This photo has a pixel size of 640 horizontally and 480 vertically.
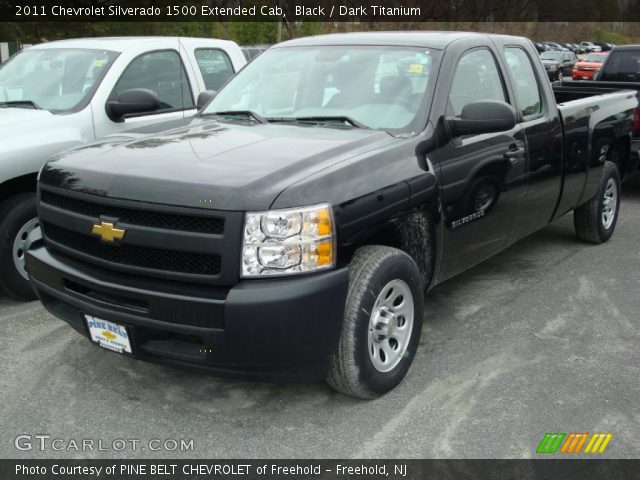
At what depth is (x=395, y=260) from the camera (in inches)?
139

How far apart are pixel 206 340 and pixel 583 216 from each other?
458 cm

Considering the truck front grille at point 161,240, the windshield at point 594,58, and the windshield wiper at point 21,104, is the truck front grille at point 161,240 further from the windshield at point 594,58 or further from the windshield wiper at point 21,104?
the windshield at point 594,58

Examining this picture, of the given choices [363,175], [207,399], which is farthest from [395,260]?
[207,399]

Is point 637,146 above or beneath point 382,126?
beneath

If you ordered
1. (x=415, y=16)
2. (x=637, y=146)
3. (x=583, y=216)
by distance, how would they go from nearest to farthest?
1. (x=583, y=216)
2. (x=637, y=146)
3. (x=415, y=16)

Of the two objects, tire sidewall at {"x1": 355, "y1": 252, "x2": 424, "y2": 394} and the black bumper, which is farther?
tire sidewall at {"x1": 355, "y1": 252, "x2": 424, "y2": 394}

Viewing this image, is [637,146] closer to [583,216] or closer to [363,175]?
[583,216]

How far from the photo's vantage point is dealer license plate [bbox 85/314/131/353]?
10.9 feet

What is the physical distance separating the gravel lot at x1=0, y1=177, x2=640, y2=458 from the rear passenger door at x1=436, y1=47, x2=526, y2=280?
1.86 feet

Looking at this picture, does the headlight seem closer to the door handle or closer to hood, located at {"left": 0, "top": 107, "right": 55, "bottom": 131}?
the door handle

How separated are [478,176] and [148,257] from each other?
212 cm

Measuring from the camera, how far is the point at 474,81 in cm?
459

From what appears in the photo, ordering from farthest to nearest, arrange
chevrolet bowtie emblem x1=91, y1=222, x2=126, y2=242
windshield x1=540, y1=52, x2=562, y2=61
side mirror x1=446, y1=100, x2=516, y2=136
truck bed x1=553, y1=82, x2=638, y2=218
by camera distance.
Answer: windshield x1=540, y1=52, x2=562, y2=61
truck bed x1=553, y1=82, x2=638, y2=218
side mirror x1=446, y1=100, x2=516, y2=136
chevrolet bowtie emblem x1=91, y1=222, x2=126, y2=242

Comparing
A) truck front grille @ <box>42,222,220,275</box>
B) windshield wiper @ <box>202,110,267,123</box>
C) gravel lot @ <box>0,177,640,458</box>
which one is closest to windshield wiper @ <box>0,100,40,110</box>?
gravel lot @ <box>0,177,640,458</box>
